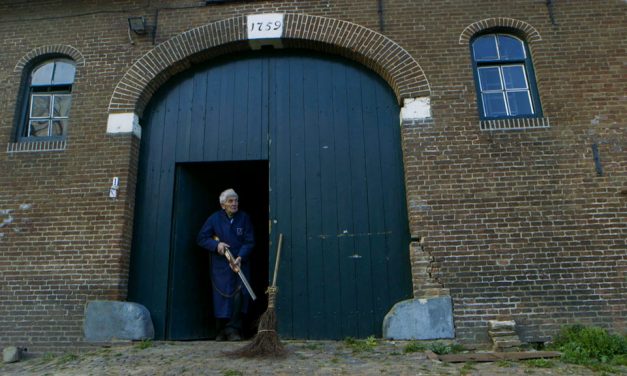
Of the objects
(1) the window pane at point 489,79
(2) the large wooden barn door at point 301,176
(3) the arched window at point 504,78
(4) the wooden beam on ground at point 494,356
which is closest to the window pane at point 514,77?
(3) the arched window at point 504,78

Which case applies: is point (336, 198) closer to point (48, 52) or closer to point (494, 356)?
point (494, 356)

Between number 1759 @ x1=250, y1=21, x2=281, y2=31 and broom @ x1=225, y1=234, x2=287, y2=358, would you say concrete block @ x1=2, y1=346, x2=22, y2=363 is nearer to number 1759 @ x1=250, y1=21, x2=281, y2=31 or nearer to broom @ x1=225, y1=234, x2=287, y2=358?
broom @ x1=225, y1=234, x2=287, y2=358

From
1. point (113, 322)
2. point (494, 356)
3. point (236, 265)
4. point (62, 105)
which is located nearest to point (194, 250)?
point (236, 265)

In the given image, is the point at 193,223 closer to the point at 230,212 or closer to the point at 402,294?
the point at 230,212

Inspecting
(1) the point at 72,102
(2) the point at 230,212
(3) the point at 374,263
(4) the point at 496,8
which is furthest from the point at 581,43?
(1) the point at 72,102

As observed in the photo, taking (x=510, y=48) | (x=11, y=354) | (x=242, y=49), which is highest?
(x=242, y=49)

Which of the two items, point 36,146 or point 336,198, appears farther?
point 36,146

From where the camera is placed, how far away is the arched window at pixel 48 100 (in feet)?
25.7

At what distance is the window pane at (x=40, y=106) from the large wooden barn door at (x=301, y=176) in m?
1.71

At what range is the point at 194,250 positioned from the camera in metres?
7.63

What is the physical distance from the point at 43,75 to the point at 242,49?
3368mm

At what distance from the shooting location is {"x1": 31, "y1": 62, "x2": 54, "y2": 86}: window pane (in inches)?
318

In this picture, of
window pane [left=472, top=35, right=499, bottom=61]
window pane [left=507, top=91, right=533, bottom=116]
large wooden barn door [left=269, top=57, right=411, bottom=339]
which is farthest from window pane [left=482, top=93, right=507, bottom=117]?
large wooden barn door [left=269, top=57, right=411, bottom=339]

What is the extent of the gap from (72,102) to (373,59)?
15.7ft
